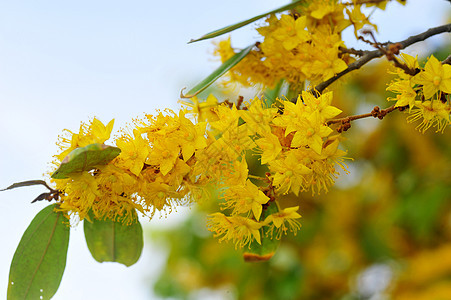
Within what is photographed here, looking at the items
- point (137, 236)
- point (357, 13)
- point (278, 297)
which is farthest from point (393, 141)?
point (137, 236)

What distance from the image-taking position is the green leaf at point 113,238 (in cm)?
142

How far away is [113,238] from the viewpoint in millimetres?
1433

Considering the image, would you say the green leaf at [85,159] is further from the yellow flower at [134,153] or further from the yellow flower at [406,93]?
the yellow flower at [406,93]

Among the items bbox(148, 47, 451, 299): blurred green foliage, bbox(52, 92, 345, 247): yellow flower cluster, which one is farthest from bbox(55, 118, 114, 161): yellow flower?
bbox(148, 47, 451, 299): blurred green foliage

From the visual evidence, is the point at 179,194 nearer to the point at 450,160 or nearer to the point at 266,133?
the point at 266,133

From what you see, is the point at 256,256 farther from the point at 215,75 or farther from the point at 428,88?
the point at 428,88

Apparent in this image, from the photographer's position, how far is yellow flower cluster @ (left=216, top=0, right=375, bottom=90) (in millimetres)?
1302

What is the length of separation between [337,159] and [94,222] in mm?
750

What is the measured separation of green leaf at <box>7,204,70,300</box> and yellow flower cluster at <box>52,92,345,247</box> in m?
0.19

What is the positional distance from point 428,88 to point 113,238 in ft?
3.21

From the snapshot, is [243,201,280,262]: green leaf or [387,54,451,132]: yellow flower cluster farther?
[243,201,280,262]: green leaf

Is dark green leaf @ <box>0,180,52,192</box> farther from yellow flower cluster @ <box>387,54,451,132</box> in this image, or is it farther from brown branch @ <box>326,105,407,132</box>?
yellow flower cluster @ <box>387,54,451,132</box>

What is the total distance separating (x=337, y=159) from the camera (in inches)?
46.2

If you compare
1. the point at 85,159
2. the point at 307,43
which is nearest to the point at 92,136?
the point at 85,159
